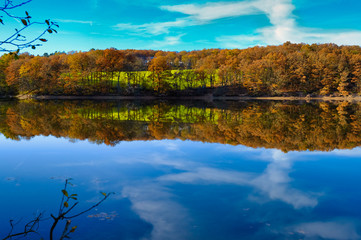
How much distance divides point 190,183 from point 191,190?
71 centimetres

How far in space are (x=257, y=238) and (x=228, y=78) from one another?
73.5 m

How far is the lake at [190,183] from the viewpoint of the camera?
22.9 ft

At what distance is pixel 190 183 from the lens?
33.0 ft

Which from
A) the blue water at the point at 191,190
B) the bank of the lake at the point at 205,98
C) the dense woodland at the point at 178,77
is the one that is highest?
the dense woodland at the point at 178,77

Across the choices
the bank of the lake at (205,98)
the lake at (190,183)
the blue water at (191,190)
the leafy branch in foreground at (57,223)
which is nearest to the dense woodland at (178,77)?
the bank of the lake at (205,98)

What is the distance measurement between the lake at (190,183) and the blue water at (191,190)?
3 centimetres

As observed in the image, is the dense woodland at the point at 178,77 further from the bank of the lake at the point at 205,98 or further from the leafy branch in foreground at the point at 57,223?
the leafy branch in foreground at the point at 57,223

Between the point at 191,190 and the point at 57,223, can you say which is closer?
the point at 57,223

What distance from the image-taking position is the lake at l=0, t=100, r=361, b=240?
274 inches

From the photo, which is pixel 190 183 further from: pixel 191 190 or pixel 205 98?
pixel 205 98

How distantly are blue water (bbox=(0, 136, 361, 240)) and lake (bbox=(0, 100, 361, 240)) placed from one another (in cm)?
3

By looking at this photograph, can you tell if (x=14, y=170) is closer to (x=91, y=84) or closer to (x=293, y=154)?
(x=293, y=154)

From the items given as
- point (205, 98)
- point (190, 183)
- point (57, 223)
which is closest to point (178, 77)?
point (205, 98)

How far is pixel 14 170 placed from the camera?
1152 centimetres
